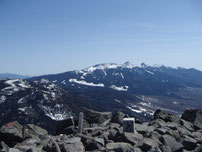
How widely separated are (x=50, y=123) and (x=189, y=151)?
125824 mm

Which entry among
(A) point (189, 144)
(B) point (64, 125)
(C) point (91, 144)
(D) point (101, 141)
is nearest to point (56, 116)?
(B) point (64, 125)

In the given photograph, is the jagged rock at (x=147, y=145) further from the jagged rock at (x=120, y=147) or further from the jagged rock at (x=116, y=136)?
the jagged rock at (x=116, y=136)

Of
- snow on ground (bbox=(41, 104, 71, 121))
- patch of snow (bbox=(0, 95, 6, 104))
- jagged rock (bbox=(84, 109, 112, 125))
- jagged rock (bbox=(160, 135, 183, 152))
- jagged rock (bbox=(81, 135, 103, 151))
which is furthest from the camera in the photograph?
patch of snow (bbox=(0, 95, 6, 104))

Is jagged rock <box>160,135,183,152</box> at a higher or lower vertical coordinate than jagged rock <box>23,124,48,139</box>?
higher

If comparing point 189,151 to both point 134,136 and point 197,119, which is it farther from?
point 197,119

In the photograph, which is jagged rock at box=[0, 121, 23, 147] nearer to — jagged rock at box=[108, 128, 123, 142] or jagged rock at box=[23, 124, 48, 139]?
jagged rock at box=[23, 124, 48, 139]

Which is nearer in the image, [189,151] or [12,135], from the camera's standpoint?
[189,151]

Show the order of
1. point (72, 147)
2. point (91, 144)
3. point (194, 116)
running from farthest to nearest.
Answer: point (194, 116) < point (91, 144) < point (72, 147)

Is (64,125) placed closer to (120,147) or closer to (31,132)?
(31,132)

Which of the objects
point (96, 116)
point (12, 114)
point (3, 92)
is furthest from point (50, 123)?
point (96, 116)

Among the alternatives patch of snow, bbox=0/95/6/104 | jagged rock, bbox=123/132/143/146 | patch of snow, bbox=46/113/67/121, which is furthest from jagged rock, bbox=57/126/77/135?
patch of snow, bbox=0/95/6/104

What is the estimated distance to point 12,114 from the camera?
147 metres

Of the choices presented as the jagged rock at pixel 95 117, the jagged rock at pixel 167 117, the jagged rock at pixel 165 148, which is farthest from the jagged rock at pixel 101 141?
the jagged rock at pixel 167 117

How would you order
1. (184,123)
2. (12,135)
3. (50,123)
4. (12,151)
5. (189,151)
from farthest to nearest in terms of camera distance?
(50,123)
(184,123)
(12,135)
(189,151)
(12,151)
